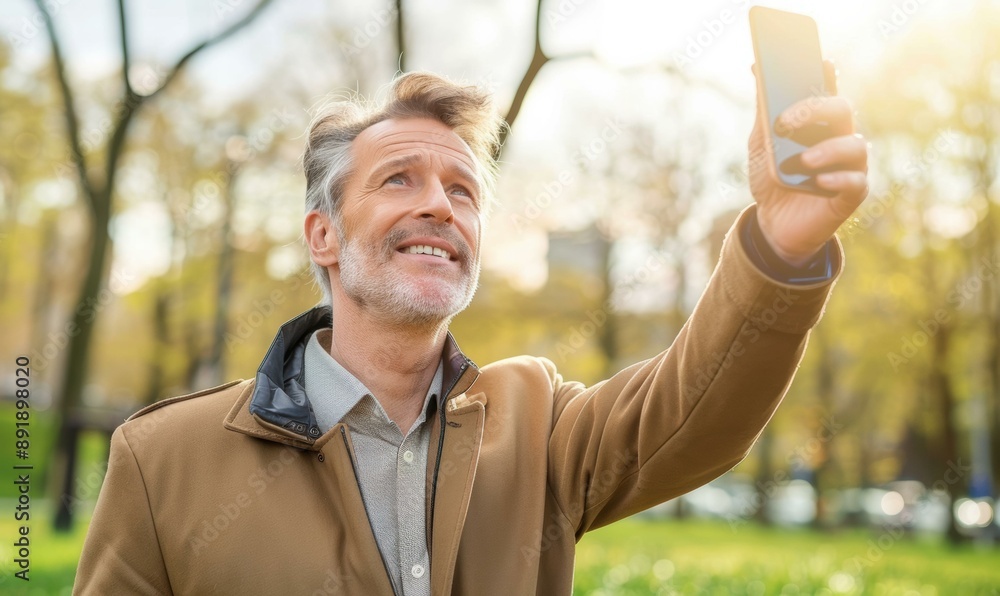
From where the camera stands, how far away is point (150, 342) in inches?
757

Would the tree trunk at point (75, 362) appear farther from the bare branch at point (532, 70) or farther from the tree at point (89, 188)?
the bare branch at point (532, 70)

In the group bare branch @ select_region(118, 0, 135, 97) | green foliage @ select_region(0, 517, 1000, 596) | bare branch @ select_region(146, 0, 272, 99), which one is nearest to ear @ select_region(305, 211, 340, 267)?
green foliage @ select_region(0, 517, 1000, 596)

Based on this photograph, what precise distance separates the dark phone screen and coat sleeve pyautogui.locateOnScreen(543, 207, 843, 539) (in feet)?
0.69

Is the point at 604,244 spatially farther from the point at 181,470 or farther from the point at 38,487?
the point at 181,470

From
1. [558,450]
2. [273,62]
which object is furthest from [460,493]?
[273,62]

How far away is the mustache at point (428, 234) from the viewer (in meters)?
2.79

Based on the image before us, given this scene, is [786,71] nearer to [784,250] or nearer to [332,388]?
[784,250]

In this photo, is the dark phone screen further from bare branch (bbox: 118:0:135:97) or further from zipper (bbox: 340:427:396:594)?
Result: bare branch (bbox: 118:0:135:97)

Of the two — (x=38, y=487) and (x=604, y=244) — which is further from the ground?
(x=604, y=244)

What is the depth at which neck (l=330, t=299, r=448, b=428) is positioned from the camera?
2.76 m

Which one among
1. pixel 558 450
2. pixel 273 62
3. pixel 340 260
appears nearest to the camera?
pixel 558 450

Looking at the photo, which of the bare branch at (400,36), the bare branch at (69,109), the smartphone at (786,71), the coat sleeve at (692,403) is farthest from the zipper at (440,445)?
the bare branch at (69,109)

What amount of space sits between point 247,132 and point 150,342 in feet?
23.9

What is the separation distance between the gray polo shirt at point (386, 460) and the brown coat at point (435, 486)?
5 cm
